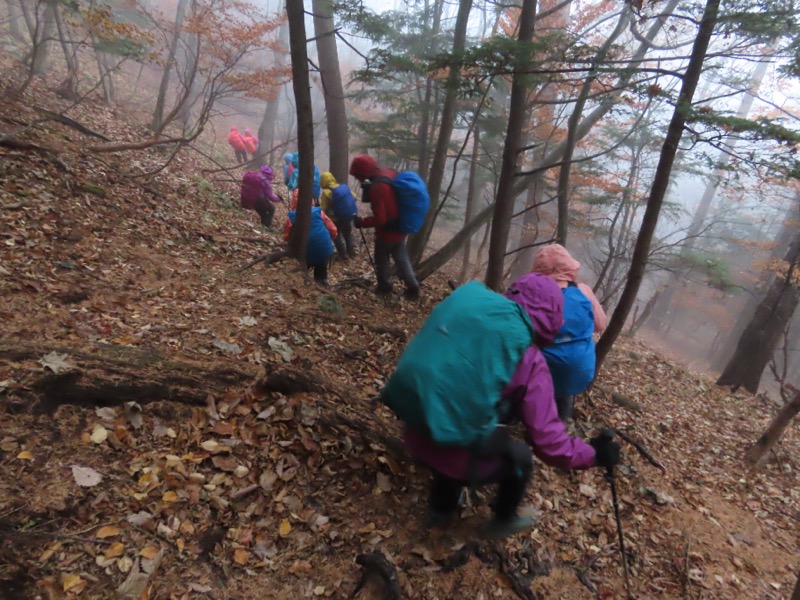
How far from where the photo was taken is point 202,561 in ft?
8.29

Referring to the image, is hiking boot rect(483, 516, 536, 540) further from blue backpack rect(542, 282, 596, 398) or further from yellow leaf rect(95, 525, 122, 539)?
yellow leaf rect(95, 525, 122, 539)

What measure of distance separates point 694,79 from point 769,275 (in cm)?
1694

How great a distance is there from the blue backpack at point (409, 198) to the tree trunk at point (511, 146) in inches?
41.5

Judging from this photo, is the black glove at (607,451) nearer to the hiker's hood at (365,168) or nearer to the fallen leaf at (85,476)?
the fallen leaf at (85,476)

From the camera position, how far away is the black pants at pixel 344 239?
8.02 metres

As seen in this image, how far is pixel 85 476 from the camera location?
261cm

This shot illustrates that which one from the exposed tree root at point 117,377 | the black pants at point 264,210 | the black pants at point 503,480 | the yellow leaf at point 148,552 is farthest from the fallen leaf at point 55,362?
the black pants at point 264,210

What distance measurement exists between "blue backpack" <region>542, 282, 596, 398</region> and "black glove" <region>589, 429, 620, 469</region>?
1.05 meters

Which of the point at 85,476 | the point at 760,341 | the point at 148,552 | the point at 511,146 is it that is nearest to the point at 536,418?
the point at 148,552

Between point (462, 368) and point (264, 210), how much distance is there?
8.54m

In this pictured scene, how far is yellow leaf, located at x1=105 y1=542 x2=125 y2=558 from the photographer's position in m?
2.36

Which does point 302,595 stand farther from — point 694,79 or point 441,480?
point 694,79

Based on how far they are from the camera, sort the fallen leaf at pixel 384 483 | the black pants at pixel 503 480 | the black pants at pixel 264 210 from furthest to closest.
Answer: the black pants at pixel 264 210 < the fallen leaf at pixel 384 483 < the black pants at pixel 503 480

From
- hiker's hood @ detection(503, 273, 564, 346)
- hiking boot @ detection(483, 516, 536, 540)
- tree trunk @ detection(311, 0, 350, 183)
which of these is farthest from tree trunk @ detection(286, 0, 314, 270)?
tree trunk @ detection(311, 0, 350, 183)
